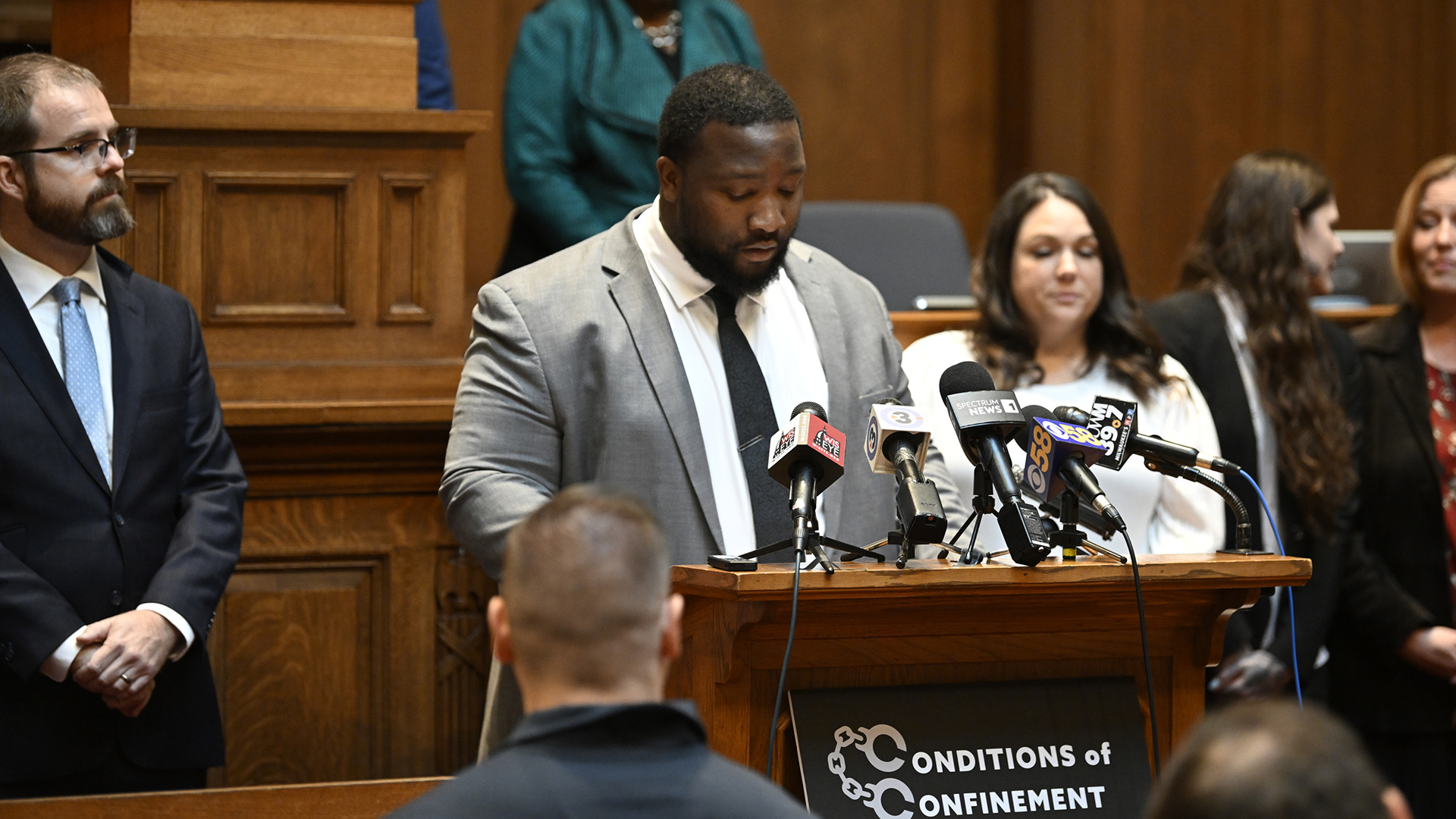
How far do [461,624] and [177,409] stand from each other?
0.80 metres

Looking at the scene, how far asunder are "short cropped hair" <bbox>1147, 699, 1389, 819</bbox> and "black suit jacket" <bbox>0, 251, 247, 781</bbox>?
2030mm

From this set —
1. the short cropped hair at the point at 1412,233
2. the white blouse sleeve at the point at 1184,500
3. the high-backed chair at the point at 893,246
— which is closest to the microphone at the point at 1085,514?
the white blouse sleeve at the point at 1184,500

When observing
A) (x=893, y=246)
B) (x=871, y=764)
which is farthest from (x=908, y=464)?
(x=893, y=246)

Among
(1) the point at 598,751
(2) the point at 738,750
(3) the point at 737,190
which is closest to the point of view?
(1) the point at 598,751

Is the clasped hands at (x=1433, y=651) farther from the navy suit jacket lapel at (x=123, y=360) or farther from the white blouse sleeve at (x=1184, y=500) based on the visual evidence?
the navy suit jacket lapel at (x=123, y=360)

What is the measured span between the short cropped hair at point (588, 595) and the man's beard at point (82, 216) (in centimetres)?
164

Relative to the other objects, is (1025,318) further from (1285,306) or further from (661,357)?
(661,357)

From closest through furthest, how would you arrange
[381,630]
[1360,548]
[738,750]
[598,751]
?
[598,751] → [738,750] → [381,630] → [1360,548]

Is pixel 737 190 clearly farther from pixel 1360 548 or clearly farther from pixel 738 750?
pixel 1360 548

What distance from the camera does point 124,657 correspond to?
2619 mm

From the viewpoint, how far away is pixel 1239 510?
7.04 feet

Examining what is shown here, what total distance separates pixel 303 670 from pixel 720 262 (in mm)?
1349

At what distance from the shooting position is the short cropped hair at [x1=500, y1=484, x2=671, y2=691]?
1.43 metres

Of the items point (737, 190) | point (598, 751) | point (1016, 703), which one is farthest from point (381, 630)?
point (598, 751)
